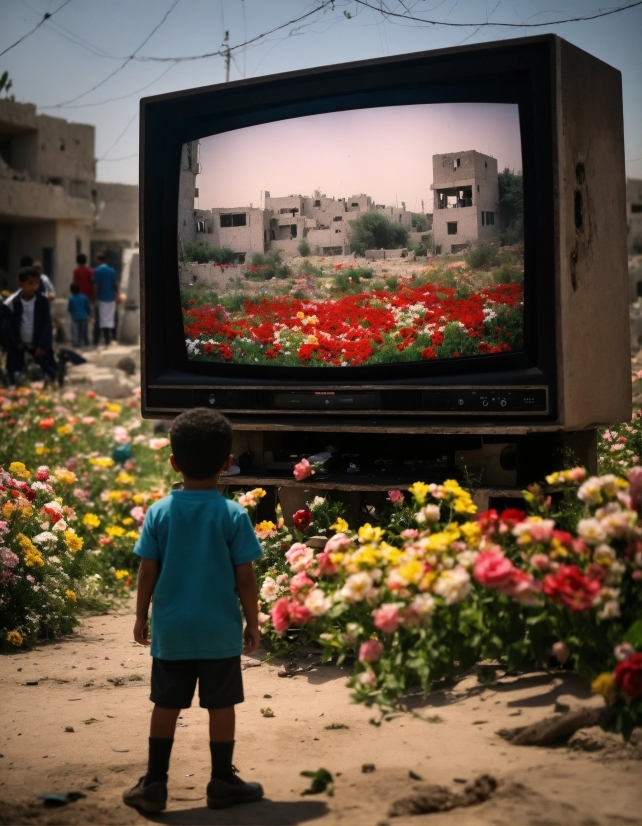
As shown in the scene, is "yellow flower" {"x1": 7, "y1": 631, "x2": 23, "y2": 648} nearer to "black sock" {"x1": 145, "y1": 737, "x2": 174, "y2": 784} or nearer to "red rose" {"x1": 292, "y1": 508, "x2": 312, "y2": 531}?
"red rose" {"x1": 292, "y1": 508, "x2": 312, "y2": 531}

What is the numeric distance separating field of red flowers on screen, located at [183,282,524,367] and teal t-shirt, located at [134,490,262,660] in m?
1.58

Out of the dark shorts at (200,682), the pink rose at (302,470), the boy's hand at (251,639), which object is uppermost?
the pink rose at (302,470)

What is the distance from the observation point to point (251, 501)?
15.3 ft

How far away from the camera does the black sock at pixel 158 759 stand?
2.99 meters

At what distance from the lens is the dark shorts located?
3000 millimetres

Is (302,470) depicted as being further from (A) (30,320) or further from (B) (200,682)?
(A) (30,320)

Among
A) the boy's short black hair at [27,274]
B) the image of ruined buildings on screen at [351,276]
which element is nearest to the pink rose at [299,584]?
the image of ruined buildings on screen at [351,276]

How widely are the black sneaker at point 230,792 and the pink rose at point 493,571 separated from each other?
880mm

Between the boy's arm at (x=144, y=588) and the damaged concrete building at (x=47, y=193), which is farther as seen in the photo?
the damaged concrete building at (x=47, y=193)

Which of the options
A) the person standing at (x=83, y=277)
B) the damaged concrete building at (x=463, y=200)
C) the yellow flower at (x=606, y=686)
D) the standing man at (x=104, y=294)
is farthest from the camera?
the person standing at (x=83, y=277)

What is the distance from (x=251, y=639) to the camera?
10.4 ft

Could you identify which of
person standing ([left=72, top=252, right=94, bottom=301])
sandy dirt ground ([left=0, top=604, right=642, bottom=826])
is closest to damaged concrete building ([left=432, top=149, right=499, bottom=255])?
sandy dirt ground ([left=0, top=604, right=642, bottom=826])

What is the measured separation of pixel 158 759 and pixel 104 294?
567 inches

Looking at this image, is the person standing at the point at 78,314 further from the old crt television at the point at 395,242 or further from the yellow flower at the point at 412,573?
the yellow flower at the point at 412,573
